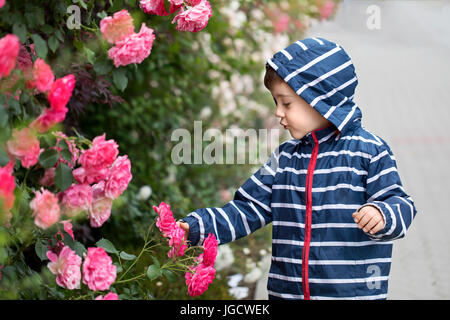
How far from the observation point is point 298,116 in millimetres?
2002

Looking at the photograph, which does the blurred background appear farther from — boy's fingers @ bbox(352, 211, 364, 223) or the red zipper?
boy's fingers @ bbox(352, 211, 364, 223)

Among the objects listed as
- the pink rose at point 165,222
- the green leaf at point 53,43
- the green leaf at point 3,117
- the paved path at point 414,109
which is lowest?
the paved path at point 414,109

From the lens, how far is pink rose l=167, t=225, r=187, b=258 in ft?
6.02

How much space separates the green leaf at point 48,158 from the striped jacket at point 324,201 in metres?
0.68

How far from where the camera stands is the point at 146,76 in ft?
12.9

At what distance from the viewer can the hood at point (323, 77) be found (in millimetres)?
1957

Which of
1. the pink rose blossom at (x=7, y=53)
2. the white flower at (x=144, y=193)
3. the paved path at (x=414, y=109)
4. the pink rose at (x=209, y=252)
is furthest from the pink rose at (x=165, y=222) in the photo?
the white flower at (x=144, y=193)

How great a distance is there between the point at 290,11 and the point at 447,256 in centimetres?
247

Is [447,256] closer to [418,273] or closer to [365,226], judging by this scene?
[418,273]

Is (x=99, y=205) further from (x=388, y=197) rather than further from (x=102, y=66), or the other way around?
(x=388, y=197)

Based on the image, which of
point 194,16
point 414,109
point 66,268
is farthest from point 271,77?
point 414,109

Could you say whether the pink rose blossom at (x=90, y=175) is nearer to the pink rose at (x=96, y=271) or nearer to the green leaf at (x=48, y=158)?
the green leaf at (x=48, y=158)

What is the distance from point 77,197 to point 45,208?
0.09 m
